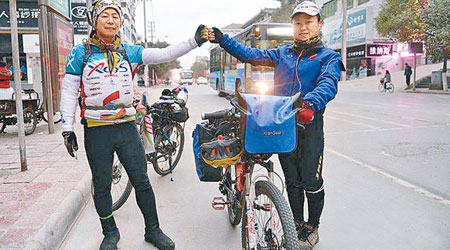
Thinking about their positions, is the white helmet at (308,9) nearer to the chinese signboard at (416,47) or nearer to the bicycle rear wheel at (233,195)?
the bicycle rear wheel at (233,195)

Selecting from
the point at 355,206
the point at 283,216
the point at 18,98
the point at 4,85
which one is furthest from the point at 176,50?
the point at 4,85

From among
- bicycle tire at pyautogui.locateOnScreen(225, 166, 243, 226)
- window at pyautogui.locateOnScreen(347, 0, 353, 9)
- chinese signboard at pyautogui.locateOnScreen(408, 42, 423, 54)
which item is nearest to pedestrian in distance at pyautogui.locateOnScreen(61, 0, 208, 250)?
bicycle tire at pyautogui.locateOnScreen(225, 166, 243, 226)

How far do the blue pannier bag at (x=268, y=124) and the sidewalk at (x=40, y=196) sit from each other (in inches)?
77.2

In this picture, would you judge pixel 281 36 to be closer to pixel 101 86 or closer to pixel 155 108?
pixel 155 108

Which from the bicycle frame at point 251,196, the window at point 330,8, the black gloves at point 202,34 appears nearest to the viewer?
the bicycle frame at point 251,196

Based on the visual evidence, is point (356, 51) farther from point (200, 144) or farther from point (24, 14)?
point (200, 144)

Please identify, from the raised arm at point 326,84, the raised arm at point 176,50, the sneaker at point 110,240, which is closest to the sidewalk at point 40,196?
the sneaker at point 110,240

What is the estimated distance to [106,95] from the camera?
3.13 m

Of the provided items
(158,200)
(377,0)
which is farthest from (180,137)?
(377,0)

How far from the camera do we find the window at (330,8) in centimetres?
4847

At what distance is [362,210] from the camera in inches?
167

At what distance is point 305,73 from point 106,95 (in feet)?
5.06

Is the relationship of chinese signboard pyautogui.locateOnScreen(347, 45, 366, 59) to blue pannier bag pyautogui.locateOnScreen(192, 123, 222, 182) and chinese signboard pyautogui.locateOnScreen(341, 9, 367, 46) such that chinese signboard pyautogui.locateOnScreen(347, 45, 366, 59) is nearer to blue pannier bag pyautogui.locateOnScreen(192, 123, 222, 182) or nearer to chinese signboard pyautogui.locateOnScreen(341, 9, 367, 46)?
chinese signboard pyautogui.locateOnScreen(341, 9, 367, 46)

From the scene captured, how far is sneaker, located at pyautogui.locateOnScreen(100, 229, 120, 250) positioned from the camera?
11.0 feet
